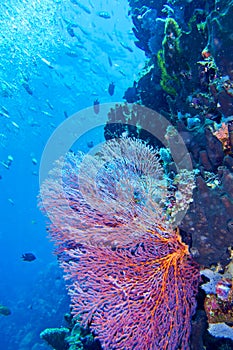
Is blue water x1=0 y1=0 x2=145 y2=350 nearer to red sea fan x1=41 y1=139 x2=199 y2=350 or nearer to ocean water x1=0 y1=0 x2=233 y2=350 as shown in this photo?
ocean water x1=0 y1=0 x2=233 y2=350

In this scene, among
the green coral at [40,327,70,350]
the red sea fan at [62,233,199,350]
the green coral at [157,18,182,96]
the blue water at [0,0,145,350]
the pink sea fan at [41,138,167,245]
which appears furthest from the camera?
the blue water at [0,0,145,350]

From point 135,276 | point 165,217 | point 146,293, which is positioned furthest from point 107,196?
point 146,293

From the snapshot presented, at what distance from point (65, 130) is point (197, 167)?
45742 millimetres

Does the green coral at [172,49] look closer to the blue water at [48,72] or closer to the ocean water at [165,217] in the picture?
the ocean water at [165,217]

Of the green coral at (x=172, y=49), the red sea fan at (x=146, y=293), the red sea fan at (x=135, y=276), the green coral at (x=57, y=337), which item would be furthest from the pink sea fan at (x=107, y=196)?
the green coral at (x=57, y=337)

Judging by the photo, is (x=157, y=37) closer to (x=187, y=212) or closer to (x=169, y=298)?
(x=187, y=212)

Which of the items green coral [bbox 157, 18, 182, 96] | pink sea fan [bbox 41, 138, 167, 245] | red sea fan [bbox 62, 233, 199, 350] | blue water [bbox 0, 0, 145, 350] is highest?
blue water [bbox 0, 0, 145, 350]

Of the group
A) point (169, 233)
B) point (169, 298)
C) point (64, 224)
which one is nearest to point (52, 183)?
point (64, 224)

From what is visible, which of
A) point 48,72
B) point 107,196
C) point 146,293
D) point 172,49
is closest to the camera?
point 146,293

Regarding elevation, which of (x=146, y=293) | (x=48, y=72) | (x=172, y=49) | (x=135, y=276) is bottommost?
(x=146, y=293)

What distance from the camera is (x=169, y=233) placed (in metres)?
2.58

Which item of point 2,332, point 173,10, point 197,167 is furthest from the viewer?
point 2,332

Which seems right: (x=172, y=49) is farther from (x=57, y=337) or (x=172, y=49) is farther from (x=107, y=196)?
(x=57, y=337)

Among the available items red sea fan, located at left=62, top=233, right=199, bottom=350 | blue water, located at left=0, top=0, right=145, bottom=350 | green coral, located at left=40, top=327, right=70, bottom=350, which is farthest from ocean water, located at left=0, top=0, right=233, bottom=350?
blue water, located at left=0, top=0, right=145, bottom=350
